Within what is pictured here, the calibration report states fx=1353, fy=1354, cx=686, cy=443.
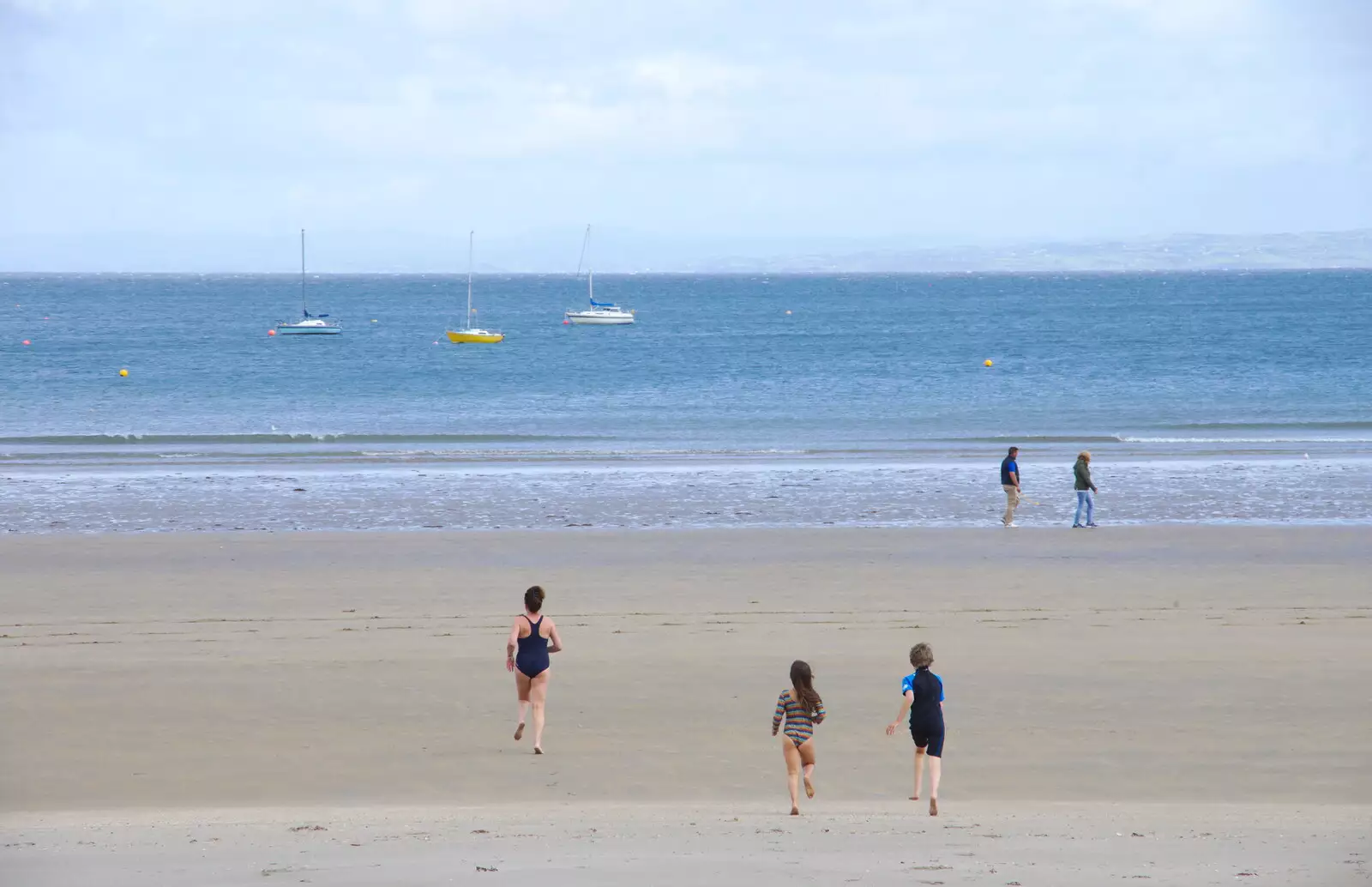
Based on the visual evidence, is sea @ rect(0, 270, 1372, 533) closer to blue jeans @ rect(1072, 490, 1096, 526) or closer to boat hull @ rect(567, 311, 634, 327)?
blue jeans @ rect(1072, 490, 1096, 526)

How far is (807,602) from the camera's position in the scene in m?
16.5

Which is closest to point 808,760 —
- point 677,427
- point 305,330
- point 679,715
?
point 679,715

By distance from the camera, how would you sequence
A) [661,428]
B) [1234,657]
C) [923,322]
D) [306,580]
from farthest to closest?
1. [923,322]
2. [661,428]
3. [306,580]
4. [1234,657]

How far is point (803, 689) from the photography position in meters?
9.04

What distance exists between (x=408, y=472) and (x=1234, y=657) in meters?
22.0

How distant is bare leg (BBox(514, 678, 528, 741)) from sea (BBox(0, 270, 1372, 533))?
1216 centimetres

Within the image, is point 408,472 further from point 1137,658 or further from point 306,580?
point 1137,658

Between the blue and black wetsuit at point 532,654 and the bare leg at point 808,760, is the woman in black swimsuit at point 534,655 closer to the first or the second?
the blue and black wetsuit at point 532,654

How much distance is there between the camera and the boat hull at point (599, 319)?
11756cm

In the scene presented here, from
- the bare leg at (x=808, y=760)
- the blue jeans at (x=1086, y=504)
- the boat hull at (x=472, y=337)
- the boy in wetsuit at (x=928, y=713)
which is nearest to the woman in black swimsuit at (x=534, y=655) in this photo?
the bare leg at (x=808, y=760)

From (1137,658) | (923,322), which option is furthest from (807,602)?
(923,322)

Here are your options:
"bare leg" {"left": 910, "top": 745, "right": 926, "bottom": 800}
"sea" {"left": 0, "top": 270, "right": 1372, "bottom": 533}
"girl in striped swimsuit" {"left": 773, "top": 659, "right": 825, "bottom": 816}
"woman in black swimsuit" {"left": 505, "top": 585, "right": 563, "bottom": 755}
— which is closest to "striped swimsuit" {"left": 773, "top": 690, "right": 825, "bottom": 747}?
"girl in striped swimsuit" {"left": 773, "top": 659, "right": 825, "bottom": 816}

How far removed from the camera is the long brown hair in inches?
353

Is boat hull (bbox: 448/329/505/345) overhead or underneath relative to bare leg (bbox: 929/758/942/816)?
overhead
